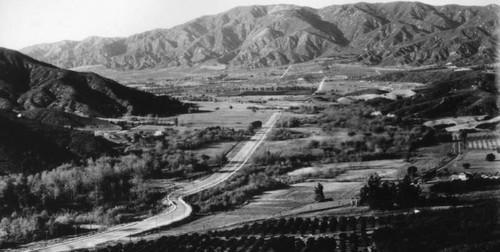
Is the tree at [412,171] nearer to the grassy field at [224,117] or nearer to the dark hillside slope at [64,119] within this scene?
the grassy field at [224,117]

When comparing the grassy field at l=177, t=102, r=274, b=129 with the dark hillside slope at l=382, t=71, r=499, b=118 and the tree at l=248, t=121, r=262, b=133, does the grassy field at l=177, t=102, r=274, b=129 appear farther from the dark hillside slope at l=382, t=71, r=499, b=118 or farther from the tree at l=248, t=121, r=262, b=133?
the dark hillside slope at l=382, t=71, r=499, b=118

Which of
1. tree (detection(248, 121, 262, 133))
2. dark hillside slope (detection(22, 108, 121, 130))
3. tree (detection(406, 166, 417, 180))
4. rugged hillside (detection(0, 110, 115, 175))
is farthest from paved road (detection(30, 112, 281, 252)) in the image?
dark hillside slope (detection(22, 108, 121, 130))

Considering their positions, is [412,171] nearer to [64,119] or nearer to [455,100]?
[455,100]

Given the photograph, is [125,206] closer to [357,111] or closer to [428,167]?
[428,167]

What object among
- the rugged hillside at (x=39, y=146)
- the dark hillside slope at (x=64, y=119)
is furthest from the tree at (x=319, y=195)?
the dark hillside slope at (x=64, y=119)

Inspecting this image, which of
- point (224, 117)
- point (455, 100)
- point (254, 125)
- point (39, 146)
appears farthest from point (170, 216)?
point (455, 100)
